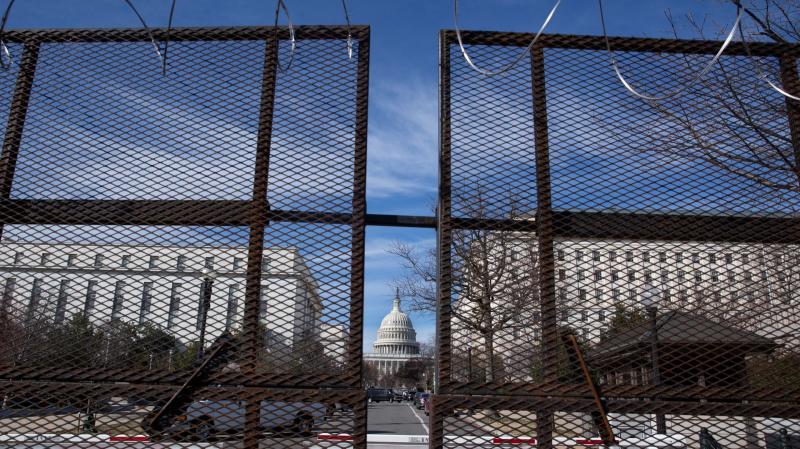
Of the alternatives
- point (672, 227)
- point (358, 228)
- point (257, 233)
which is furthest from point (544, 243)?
point (257, 233)

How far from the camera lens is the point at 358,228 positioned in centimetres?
275

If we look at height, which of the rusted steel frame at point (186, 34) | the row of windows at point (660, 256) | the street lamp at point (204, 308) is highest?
the rusted steel frame at point (186, 34)

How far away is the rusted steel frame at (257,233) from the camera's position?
259 cm

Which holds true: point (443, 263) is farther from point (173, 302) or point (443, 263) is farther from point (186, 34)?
point (186, 34)

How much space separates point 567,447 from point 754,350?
4.86 ft

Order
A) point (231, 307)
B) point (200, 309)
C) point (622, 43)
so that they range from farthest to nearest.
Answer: point (622, 43) → point (231, 307) → point (200, 309)

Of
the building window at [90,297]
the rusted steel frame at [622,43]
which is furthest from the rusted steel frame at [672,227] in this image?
the building window at [90,297]

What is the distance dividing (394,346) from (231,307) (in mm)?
125870

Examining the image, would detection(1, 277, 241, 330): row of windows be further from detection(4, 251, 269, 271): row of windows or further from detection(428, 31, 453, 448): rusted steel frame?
detection(428, 31, 453, 448): rusted steel frame

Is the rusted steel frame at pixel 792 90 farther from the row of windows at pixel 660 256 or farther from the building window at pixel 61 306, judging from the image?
the building window at pixel 61 306

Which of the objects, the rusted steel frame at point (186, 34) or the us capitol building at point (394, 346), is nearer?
the rusted steel frame at point (186, 34)

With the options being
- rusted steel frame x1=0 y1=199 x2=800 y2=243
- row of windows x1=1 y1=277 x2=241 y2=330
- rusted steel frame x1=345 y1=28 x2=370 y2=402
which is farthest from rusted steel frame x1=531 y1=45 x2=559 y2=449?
row of windows x1=1 y1=277 x2=241 y2=330

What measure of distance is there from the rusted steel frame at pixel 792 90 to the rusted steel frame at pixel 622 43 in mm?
52

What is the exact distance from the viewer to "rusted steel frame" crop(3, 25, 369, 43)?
3.09m
